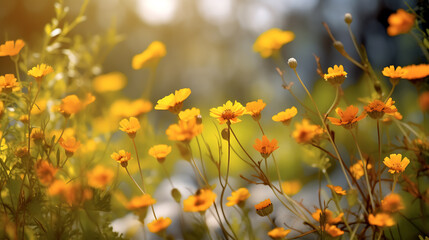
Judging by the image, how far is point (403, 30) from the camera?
659mm

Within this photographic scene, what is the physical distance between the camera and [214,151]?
5.08ft

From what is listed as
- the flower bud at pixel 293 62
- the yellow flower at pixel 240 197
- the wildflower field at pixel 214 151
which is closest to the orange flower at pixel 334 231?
the wildflower field at pixel 214 151

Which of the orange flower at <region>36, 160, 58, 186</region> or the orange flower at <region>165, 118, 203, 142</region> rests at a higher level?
the orange flower at <region>36, 160, 58, 186</region>

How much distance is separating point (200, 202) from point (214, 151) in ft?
3.30

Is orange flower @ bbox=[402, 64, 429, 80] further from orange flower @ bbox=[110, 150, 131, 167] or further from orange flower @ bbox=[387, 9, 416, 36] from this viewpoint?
orange flower @ bbox=[110, 150, 131, 167]

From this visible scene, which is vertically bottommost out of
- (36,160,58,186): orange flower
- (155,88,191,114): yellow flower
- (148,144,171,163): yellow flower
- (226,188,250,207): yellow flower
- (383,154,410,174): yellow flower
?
(383,154,410,174): yellow flower

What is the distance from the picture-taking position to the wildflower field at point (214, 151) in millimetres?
570

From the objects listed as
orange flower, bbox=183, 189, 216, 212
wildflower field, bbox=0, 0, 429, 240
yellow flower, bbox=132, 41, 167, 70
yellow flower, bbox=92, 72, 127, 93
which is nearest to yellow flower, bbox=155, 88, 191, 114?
wildflower field, bbox=0, 0, 429, 240

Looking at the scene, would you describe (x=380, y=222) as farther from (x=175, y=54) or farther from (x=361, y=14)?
(x=175, y=54)

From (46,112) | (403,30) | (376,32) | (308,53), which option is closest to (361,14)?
(376,32)

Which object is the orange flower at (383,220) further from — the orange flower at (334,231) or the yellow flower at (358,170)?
the yellow flower at (358,170)

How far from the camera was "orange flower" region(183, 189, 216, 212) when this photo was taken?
1.72 ft

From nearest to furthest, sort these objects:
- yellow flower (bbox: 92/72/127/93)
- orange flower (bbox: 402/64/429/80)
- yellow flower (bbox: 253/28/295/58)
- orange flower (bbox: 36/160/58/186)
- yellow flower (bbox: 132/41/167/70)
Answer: orange flower (bbox: 36/160/58/186) → orange flower (bbox: 402/64/429/80) → yellow flower (bbox: 253/28/295/58) → yellow flower (bbox: 132/41/167/70) → yellow flower (bbox: 92/72/127/93)

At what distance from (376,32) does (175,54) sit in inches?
58.0
